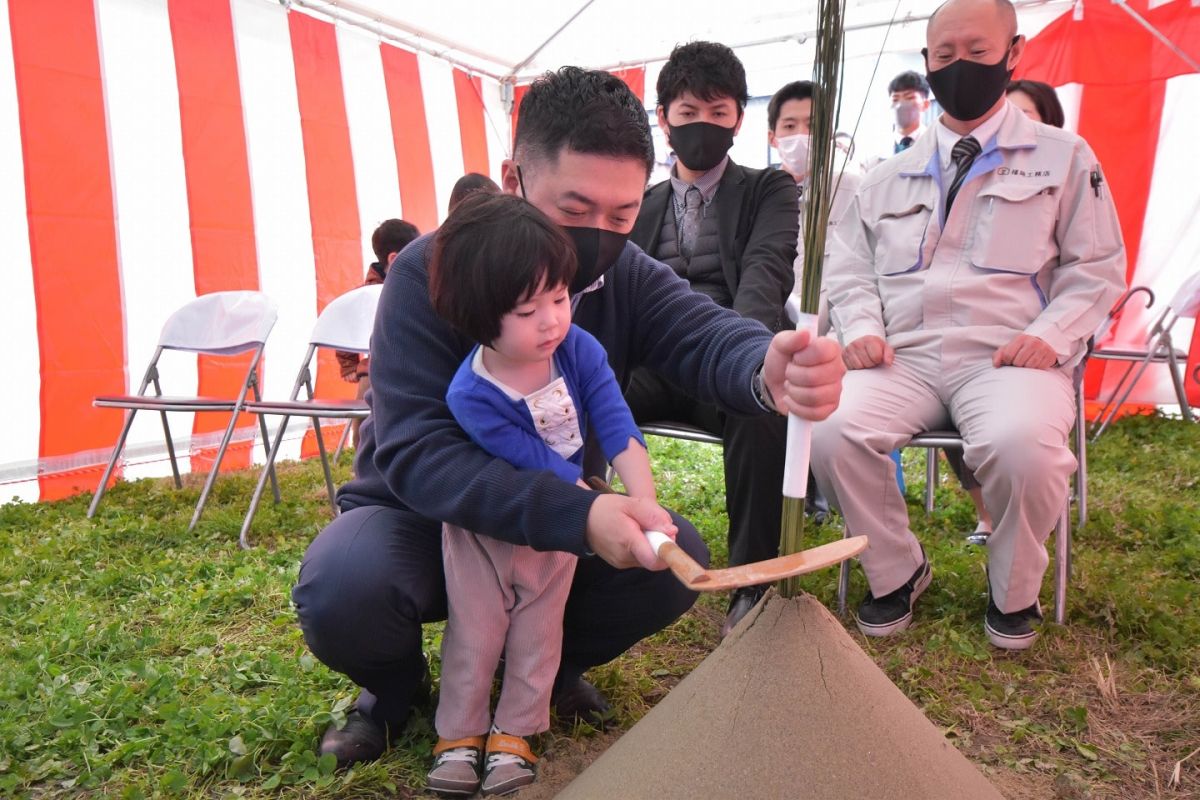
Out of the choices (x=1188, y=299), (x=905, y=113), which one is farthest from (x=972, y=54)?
(x=1188, y=299)

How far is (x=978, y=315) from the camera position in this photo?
2.69 meters

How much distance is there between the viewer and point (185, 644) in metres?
2.64

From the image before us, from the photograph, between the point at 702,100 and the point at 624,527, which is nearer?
the point at 624,527

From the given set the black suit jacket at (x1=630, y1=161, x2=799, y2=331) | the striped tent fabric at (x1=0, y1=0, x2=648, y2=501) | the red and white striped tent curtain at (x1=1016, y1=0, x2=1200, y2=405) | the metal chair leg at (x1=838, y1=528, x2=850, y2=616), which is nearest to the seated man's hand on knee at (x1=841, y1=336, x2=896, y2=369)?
the black suit jacket at (x1=630, y1=161, x2=799, y2=331)

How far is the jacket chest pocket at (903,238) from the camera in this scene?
2.82 meters

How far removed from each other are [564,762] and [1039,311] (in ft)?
6.52

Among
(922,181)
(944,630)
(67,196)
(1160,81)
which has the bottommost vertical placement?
(944,630)

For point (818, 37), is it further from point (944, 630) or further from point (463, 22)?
point (463, 22)

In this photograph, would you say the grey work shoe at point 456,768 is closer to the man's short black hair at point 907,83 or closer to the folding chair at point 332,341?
the folding chair at point 332,341

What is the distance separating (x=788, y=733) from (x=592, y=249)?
0.94m

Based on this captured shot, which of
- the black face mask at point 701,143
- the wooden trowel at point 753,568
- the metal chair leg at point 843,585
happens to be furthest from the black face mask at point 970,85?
the wooden trowel at point 753,568

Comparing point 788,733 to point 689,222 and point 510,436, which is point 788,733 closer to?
point 510,436

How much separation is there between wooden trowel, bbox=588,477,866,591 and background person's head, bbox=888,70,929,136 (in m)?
4.58

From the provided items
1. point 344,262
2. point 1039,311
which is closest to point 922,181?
point 1039,311
